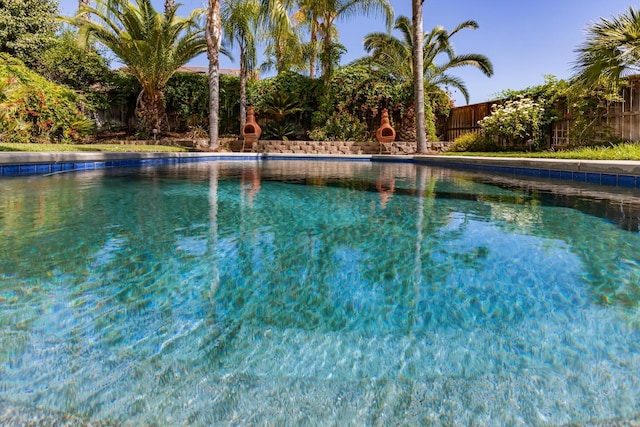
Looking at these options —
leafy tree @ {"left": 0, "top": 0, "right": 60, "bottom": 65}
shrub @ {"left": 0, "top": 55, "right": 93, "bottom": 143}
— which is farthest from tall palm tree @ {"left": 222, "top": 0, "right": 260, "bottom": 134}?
leafy tree @ {"left": 0, "top": 0, "right": 60, "bottom": 65}

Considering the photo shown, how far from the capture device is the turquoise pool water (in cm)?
127

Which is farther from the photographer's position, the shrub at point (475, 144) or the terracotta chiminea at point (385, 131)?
the terracotta chiminea at point (385, 131)

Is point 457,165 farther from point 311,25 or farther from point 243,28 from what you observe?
point 311,25

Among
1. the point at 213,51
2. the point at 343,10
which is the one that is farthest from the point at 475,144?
the point at 213,51

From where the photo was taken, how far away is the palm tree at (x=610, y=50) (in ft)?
28.5

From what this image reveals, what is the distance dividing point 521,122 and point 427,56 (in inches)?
221

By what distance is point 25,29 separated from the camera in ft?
55.3

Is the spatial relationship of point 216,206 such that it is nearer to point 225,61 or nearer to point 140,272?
point 140,272

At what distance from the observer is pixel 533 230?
358 cm

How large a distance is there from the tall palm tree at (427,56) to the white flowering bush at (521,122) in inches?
154

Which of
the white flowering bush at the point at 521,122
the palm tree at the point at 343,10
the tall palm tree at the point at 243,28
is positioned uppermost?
the palm tree at the point at 343,10

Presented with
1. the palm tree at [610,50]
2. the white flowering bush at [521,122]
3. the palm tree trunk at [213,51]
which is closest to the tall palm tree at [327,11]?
the palm tree trunk at [213,51]

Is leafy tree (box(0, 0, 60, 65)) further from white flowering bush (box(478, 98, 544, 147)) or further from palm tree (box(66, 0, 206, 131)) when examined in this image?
white flowering bush (box(478, 98, 544, 147))

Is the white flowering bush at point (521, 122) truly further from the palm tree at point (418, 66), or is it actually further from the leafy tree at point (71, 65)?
the leafy tree at point (71, 65)
